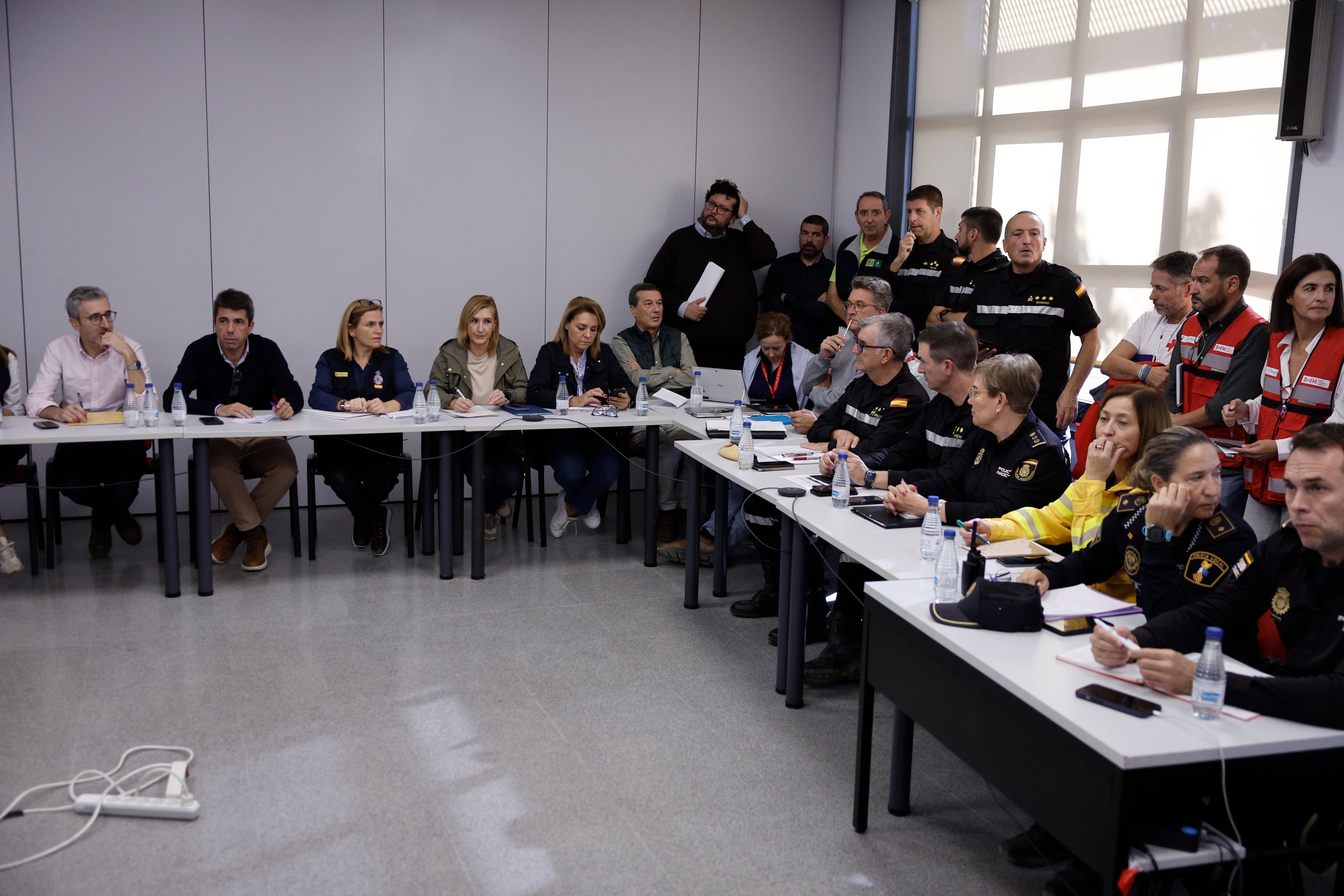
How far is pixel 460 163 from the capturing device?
6137mm

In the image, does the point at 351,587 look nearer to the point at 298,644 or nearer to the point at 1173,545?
the point at 298,644

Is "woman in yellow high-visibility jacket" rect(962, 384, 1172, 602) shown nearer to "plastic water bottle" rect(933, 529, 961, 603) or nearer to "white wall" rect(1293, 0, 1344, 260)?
"plastic water bottle" rect(933, 529, 961, 603)

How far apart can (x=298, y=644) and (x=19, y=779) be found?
1158mm

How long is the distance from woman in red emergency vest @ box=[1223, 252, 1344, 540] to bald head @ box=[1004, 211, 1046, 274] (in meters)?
1.12

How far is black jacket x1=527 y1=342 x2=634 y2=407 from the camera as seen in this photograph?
17.8 ft

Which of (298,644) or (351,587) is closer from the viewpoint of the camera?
(298,644)

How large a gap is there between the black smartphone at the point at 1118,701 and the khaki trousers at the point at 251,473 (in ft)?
12.9

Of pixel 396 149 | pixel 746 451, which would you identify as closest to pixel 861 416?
pixel 746 451

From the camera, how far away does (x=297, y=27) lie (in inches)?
225

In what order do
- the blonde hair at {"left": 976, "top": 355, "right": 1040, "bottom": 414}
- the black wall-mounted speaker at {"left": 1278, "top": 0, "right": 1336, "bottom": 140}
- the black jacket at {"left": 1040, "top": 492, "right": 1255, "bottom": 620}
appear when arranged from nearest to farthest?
the black jacket at {"left": 1040, "top": 492, "right": 1255, "bottom": 620} < the blonde hair at {"left": 976, "top": 355, "right": 1040, "bottom": 414} < the black wall-mounted speaker at {"left": 1278, "top": 0, "right": 1336, "bottom": 140}

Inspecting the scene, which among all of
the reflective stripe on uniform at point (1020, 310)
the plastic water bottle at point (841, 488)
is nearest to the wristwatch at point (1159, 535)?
the plastic water bottle at point (841, 488)

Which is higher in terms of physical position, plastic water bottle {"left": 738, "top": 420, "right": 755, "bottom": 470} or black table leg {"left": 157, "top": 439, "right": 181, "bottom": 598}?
plastic water bottle {"left": 738, "top": 420, "right": 755, "bottom": 470}

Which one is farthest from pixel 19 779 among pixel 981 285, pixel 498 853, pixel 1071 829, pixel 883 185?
pixel 883 185

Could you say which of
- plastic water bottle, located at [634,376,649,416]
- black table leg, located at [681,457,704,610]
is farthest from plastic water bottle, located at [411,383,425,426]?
black table leg, located at [681,457,704,610]
